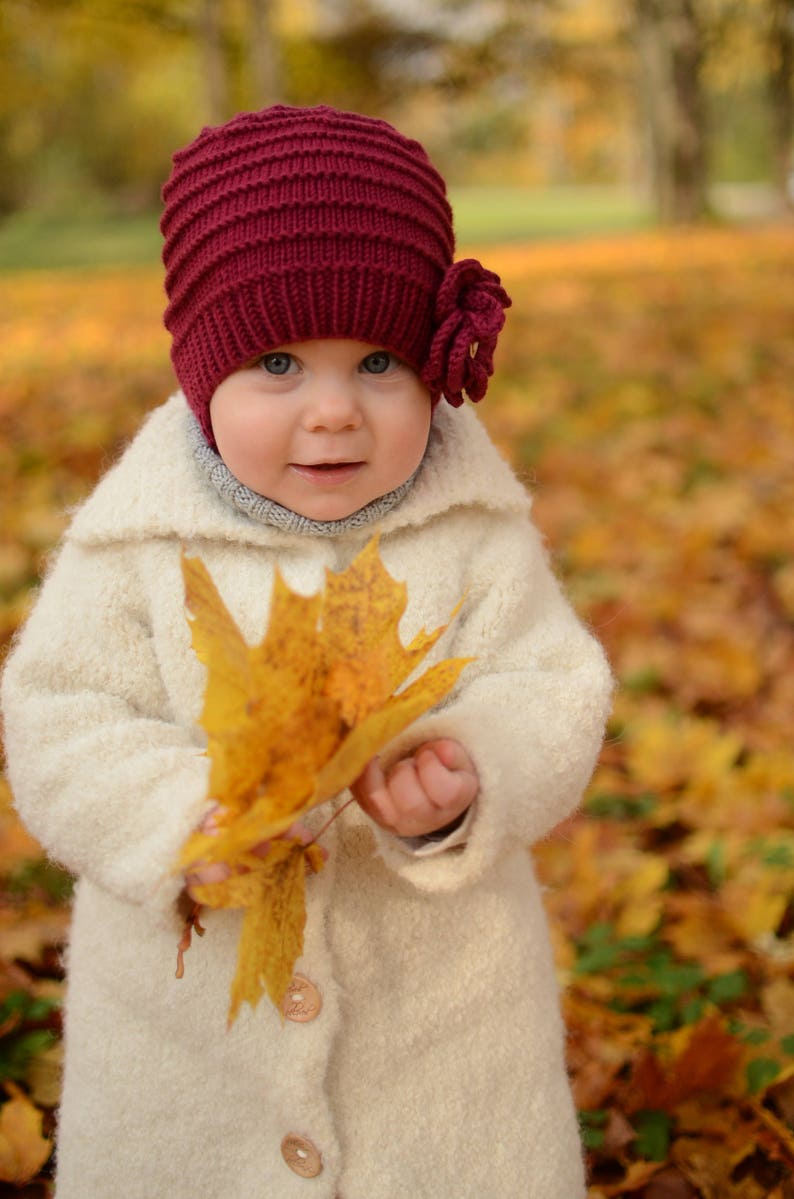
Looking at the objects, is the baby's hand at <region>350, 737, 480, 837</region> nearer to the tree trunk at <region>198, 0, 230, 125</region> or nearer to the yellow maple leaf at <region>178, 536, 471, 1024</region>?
the yellow maple leaf at <region>178, 536, 471, 1024</region>

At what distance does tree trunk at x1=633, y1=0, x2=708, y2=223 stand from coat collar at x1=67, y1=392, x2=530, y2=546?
13.0 metres

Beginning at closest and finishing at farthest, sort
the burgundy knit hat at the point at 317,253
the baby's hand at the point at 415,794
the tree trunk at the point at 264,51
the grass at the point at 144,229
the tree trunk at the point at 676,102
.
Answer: the baby's hand at the point at 415,794
the burgundy knit hat at the point at 317,253
the tree trunk at the point at 264,51
the tree trunk at the point at 676,102
the grass at the point at 144,229

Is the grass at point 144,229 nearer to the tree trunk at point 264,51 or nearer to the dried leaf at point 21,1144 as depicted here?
the tree trunk at point 264,51

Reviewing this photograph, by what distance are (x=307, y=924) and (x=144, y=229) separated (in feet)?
68.7

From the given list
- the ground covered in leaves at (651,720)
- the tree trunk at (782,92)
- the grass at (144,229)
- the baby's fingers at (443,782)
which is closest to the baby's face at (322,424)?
the baby's fingers at (443,782)

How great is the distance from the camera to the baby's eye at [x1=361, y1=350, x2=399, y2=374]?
1.35m

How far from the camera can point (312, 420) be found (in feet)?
4.19

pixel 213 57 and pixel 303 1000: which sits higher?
pixel 213 57

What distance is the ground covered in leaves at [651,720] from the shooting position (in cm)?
198

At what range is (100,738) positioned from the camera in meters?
1.31

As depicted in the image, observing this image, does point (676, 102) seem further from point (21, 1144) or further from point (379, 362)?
point (21, 1144)

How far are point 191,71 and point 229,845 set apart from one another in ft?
95.1

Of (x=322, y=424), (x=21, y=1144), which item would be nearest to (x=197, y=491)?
(x=322, y=424)

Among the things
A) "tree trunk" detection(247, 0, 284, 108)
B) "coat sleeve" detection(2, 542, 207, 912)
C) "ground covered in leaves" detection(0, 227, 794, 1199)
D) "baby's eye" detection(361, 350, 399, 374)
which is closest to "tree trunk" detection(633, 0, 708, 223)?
"tree trunk" detection(247, 0, 284, 108)
